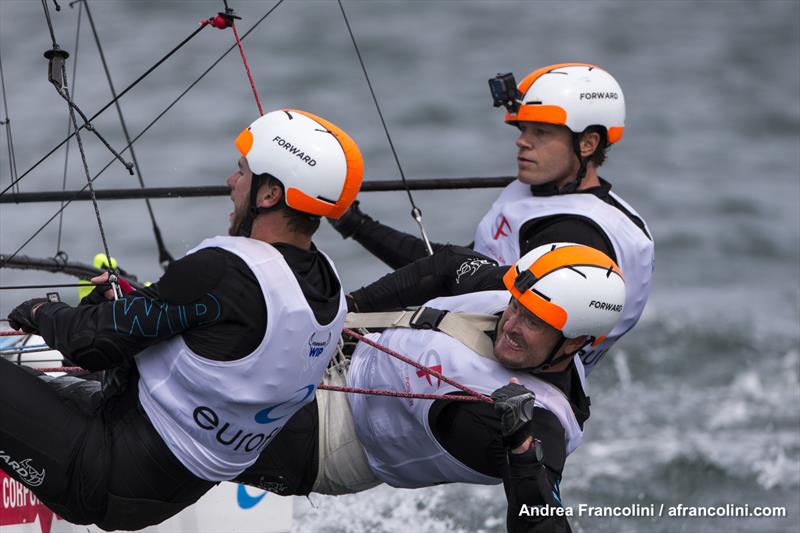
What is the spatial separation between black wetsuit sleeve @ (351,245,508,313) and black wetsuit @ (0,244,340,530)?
868 mm

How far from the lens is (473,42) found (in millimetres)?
17844

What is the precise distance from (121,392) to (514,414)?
1.13 metres

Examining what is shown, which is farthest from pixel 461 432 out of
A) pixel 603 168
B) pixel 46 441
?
pixel 603 168

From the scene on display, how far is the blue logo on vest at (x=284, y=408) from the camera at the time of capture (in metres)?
4.05

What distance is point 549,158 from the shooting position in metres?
5.34

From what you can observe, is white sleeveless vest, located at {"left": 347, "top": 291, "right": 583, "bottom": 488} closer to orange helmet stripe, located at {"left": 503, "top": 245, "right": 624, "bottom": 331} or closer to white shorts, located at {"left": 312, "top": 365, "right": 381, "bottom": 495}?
white shorts, located at {"left": 312, "top": 365, "right": 381, "bottom": 495}

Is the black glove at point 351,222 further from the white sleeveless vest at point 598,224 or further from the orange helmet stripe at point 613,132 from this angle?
the orange helmet stripe at point 613,132

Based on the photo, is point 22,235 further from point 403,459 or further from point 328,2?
point 328,2

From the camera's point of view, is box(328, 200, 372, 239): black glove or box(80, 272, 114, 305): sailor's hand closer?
box(80, 272, 114, 305): sailor's hand

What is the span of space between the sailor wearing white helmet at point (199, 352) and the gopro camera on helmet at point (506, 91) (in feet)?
4.72

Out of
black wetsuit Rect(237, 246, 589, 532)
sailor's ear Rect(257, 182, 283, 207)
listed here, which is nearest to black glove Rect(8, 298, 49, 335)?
sailor's ear Rect(257, 182, 283, 207)

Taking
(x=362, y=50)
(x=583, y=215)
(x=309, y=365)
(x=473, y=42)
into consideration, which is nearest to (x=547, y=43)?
(x=473, y=42)

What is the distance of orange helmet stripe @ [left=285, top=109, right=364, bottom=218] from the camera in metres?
3.90

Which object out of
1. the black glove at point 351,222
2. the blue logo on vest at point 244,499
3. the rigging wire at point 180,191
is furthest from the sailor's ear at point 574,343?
the blue logo on vest at point 244,499
